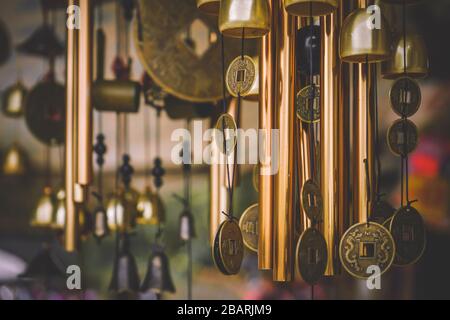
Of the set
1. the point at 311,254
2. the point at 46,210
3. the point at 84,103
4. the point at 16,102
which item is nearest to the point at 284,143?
the point at 311,254

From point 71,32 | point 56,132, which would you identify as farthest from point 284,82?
point 56,132

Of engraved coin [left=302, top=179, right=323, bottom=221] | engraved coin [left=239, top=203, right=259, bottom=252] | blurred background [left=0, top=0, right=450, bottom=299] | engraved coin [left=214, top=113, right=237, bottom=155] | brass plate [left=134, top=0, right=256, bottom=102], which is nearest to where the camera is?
engraved coin [left=302, top=179, right=323, bottom=221]

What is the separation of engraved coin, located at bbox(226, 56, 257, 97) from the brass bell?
2867mm

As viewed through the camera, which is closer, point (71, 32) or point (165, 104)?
point (71, 32)

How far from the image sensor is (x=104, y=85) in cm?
365

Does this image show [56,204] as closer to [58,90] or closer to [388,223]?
[58,90]

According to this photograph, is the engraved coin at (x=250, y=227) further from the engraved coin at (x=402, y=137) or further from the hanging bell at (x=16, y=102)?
the hanging bell at (x=16, y=102)

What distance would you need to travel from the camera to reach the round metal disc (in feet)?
7.91

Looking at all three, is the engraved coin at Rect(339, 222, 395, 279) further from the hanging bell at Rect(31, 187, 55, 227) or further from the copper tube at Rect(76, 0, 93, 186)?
the hanging bell at Rect(31, 187, 55, 227)

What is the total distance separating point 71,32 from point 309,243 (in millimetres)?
1154

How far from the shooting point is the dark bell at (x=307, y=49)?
2.63m

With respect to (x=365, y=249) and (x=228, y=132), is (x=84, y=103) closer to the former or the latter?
(x=228, y=132)

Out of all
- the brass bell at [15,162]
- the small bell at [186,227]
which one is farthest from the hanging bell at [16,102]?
the small bell at [186,227]

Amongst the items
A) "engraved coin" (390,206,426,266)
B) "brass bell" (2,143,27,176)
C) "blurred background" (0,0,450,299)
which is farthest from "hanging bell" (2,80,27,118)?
"engraved coin" (390,206,426,266)
